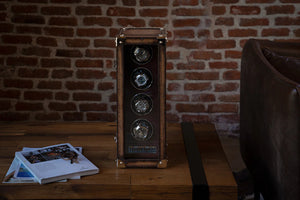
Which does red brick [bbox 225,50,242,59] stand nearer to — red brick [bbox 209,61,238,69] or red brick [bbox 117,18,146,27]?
red brick [bbox 209,61,238,69]

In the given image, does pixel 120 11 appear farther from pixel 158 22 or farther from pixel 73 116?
pixel 73 116

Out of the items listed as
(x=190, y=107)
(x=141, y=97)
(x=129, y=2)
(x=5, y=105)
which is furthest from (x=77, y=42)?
(x=141, y=97)

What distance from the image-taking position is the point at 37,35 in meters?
2.42

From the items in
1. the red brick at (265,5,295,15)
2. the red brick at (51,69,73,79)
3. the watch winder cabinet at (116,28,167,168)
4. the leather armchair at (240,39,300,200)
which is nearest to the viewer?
the leather armchair at (240,39,300,200)

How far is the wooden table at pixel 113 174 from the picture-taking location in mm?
1295

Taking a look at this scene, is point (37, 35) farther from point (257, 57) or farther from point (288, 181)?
point (288, 181)

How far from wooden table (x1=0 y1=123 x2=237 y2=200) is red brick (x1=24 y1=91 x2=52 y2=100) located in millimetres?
715

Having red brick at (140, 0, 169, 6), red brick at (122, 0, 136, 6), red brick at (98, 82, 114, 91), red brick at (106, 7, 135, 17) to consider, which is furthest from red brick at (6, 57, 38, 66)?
red brick at (140, 0, 169, 6)

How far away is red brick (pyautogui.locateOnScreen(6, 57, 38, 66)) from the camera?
8.05 feet

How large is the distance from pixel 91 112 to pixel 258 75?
1280 millimetres

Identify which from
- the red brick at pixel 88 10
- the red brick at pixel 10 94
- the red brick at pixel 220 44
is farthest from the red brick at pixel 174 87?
the red brick at pixel 10 94

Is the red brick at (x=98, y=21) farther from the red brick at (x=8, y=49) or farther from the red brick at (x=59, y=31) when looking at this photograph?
the red brick at (x=8, y=49)

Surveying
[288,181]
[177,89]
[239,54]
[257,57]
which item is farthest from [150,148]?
[239,54]

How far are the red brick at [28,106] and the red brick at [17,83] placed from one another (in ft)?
0.38
